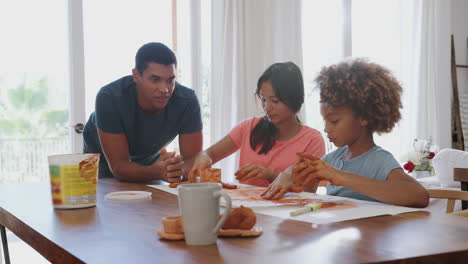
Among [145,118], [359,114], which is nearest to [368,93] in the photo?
[359,114]

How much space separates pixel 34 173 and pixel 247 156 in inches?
78.1

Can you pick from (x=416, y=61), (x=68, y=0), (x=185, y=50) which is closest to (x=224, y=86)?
(x=185, y=50)

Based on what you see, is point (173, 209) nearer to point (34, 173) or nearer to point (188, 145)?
point (188, 145)

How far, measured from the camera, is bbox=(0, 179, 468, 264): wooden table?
822mm

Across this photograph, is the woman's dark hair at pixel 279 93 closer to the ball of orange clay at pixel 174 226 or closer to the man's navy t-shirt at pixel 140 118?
the man's navy t-shirt at pixel 140 118

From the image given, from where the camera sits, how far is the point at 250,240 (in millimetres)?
934

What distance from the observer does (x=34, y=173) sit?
12.2 feet

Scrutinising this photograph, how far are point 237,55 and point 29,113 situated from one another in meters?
1.59

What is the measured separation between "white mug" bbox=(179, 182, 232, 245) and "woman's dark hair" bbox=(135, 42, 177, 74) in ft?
4.51

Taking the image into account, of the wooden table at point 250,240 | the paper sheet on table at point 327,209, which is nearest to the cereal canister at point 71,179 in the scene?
the wooden table at point 250,240

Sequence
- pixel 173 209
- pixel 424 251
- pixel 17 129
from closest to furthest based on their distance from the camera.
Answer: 1. pixel 424 251
2. pixel 173 209
3. pixel 17 129

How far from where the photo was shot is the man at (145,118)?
218 centimetres

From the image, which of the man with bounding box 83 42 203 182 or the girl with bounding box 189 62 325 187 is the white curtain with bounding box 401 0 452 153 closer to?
the girl with bounding box 189 62 325 187

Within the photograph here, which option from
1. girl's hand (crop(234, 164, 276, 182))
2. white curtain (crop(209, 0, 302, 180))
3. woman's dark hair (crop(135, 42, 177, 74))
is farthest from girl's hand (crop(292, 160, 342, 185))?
white curtain (crop(209, 0, 302, 180))
